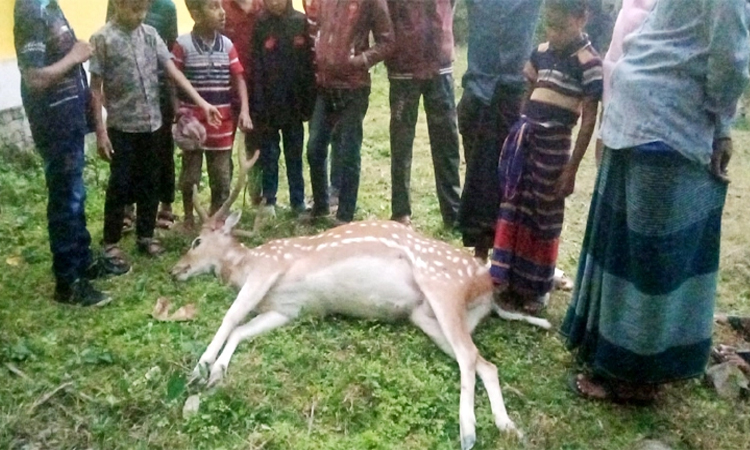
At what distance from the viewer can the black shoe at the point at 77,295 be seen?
420 centimetres

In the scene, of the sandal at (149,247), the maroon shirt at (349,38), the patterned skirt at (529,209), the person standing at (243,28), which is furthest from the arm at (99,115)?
the patterned skirt at (529,209)

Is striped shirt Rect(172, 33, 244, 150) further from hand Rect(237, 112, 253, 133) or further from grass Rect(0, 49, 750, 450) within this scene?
grass Rect(0, 49, 750, 450)

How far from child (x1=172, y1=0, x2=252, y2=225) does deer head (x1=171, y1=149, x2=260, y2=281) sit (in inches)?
14.8

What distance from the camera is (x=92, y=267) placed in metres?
4.51

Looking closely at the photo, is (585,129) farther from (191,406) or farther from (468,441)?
(191,406)

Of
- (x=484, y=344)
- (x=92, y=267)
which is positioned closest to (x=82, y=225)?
(x=92, y=267)

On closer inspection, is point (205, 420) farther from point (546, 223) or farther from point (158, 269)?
point (546, 223)

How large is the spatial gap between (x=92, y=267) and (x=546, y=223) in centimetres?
262

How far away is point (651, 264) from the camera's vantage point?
318cm

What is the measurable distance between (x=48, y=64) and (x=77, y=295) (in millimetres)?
1248

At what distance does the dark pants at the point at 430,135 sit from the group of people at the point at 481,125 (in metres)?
0.01

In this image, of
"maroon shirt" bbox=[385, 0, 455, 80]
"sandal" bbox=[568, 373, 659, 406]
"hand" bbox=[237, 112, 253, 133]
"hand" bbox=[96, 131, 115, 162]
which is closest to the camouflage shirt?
"hand" bbox=[96, 131, 115, 162]

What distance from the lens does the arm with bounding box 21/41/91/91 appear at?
374 cm

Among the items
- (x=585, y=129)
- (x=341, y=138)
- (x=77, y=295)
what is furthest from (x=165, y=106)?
(x=585, y=129)
